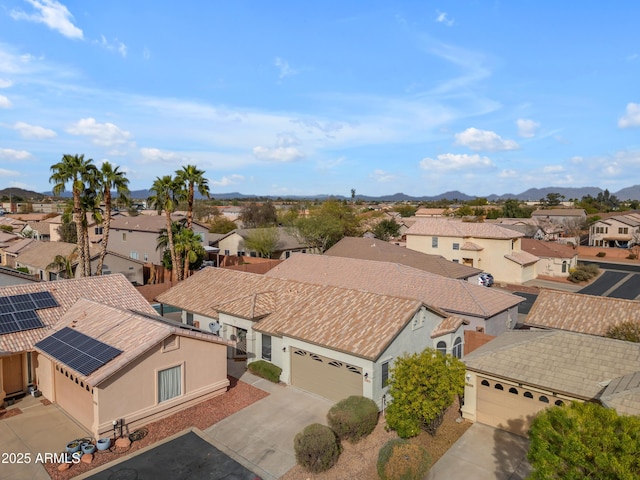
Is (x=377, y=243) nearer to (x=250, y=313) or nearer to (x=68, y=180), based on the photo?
(x=250, y=313)

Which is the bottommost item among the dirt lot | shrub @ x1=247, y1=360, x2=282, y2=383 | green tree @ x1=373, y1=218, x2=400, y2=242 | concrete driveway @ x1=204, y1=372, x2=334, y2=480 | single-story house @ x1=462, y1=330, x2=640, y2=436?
the dirt lot

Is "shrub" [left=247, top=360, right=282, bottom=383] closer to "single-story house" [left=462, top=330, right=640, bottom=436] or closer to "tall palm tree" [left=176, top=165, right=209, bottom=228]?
"single-story house" [left=462, top=330, right=640, bottom=436]

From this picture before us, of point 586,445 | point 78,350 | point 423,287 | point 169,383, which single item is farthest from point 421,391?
point 423,287

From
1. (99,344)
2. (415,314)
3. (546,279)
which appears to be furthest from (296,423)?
(546,279)

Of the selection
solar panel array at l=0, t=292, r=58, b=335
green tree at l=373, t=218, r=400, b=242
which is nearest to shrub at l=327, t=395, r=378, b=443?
solar panel array at l=0, t=292, r=58, b=335

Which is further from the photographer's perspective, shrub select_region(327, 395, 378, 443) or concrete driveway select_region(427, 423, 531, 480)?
shrub select_region(327, 395, 378, 443)

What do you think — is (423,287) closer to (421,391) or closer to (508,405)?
(508,405)

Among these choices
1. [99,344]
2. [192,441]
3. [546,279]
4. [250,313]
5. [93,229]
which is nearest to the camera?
[192,441]
